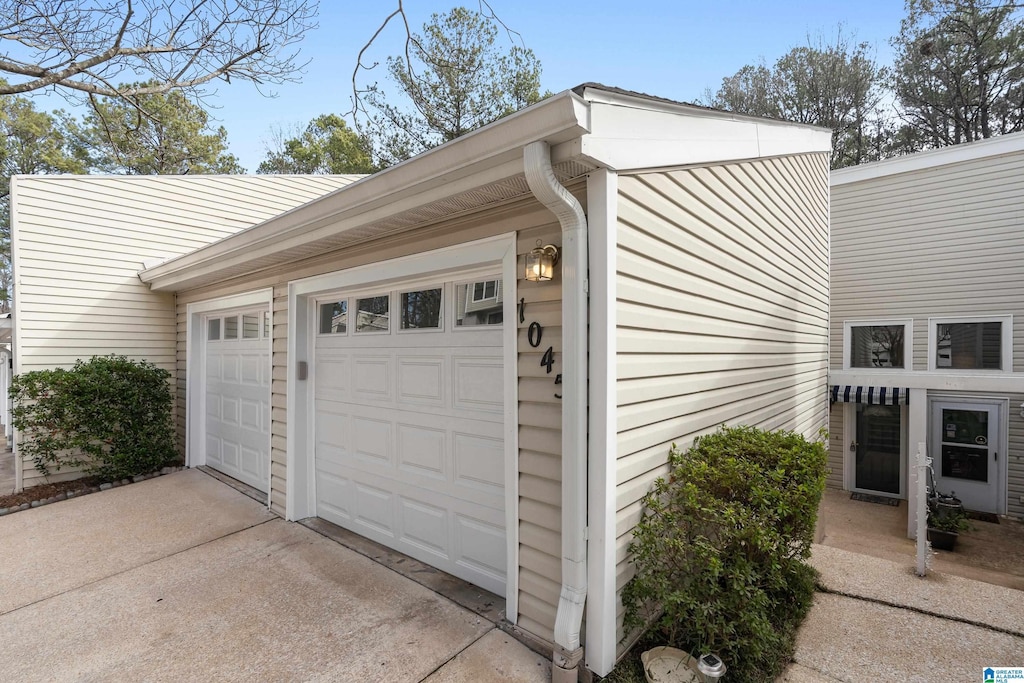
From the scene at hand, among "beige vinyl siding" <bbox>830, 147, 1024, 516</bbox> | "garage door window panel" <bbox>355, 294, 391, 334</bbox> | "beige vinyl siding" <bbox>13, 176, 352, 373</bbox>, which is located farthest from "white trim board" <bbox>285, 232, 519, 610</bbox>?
"beige vinyl siding" <bbox>830, 147, 1024, 516</bbox>

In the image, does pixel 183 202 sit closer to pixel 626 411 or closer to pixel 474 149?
pixel 474 149

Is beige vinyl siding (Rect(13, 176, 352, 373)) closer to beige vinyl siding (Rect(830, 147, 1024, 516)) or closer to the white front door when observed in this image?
beige vinyl siding (Rect(830, 147, 1024, 516))

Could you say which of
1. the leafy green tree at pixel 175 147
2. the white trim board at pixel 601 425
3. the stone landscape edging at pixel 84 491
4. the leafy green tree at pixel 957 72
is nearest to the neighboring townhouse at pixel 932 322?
the leafy green tree at pixel 957 72

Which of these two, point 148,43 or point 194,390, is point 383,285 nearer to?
point 194,390

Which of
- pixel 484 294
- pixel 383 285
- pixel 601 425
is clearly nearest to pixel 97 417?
pixel 383 285

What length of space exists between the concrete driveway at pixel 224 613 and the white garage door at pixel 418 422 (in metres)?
0.34

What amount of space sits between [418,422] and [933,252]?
9331mm

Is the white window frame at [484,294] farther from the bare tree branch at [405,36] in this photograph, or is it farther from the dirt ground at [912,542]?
the dirt ground at [912,542]

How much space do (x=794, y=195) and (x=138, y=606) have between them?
6969 millimetres

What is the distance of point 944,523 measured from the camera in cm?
675

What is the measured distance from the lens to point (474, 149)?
2293 millimetres

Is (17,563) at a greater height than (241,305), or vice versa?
(241,305)

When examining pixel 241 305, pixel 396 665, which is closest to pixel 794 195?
pixel 396 665

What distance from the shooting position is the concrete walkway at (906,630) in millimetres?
2463
